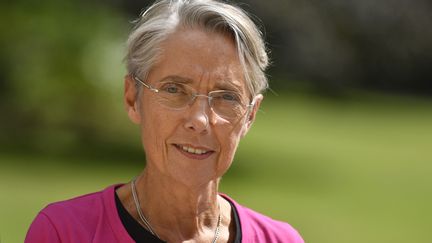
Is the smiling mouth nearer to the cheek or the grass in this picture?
the cheek

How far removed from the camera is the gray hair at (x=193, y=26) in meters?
2.57

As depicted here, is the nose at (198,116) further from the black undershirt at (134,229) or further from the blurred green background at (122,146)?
the blurred green background at (122,146)

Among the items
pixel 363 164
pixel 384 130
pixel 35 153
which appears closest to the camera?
pixel 35 153

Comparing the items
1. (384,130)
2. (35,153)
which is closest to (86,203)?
(35,153)

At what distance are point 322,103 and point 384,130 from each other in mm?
1445

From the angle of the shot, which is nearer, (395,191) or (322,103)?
(395,191)

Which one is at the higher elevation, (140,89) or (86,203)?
(140,89)

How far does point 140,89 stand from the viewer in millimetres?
2672

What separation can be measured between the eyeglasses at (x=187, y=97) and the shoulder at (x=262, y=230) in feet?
1.17

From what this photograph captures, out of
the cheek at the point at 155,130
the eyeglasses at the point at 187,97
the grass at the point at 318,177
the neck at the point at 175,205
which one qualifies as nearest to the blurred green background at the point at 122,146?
the grass at the point at 318,177

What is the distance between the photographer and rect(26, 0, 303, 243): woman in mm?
2549

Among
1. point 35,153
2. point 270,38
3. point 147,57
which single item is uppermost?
point 270,38

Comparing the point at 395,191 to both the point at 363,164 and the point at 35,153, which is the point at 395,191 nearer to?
the point at 363,164

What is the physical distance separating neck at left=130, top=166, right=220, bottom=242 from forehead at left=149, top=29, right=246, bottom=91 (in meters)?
0.32
